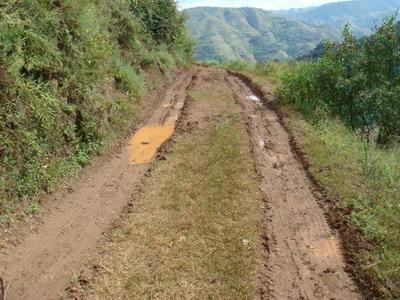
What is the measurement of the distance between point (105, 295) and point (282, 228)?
304 cm

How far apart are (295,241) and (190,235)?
163 cm

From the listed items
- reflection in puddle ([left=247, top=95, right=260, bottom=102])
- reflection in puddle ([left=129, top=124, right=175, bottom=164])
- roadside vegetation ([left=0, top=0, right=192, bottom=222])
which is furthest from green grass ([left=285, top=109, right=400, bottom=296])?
roadside vegetation ([left=0, top=0, right=192, bottom=222])

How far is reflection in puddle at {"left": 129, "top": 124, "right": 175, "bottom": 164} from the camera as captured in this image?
10.7m

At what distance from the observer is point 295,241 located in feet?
22.6

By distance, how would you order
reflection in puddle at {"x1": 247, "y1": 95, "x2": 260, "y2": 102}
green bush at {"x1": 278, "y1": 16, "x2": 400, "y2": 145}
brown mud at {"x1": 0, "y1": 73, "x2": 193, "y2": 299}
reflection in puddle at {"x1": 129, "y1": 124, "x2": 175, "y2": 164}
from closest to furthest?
1. brown mud at {"x1": 0, "y1": 73, "x2": 193, "y2": 299}
2. reflection in puddle at {"x1": 129, "y1": 124, "x2": 175, "y2": 164}
3. green bush at {"x1": 278, "y1": 16, "x2": 400, "y2": 145}
4. reflection in puddle at {"x1": 247, "y1": 95, "x2": 260, "y2": 102}

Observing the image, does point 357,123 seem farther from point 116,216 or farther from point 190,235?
point 116,216

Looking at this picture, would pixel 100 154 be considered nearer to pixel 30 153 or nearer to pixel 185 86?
pixel 30 153

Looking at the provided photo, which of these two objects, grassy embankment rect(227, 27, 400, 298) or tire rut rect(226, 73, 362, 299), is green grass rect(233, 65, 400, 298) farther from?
tire rut rect(226, 73, 362, 299)

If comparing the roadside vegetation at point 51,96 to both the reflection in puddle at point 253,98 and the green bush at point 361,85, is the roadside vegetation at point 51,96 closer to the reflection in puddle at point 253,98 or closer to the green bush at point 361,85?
the reflection in puddle at point 253,98

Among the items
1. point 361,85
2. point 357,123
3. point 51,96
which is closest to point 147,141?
point 51,96

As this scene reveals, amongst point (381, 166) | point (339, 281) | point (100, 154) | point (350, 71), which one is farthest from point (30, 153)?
point (350, 71)

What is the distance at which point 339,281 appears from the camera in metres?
5.96

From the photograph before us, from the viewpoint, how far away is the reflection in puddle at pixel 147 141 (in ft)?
35.0

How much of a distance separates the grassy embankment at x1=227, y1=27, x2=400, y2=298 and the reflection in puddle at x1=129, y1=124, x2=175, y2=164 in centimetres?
361
